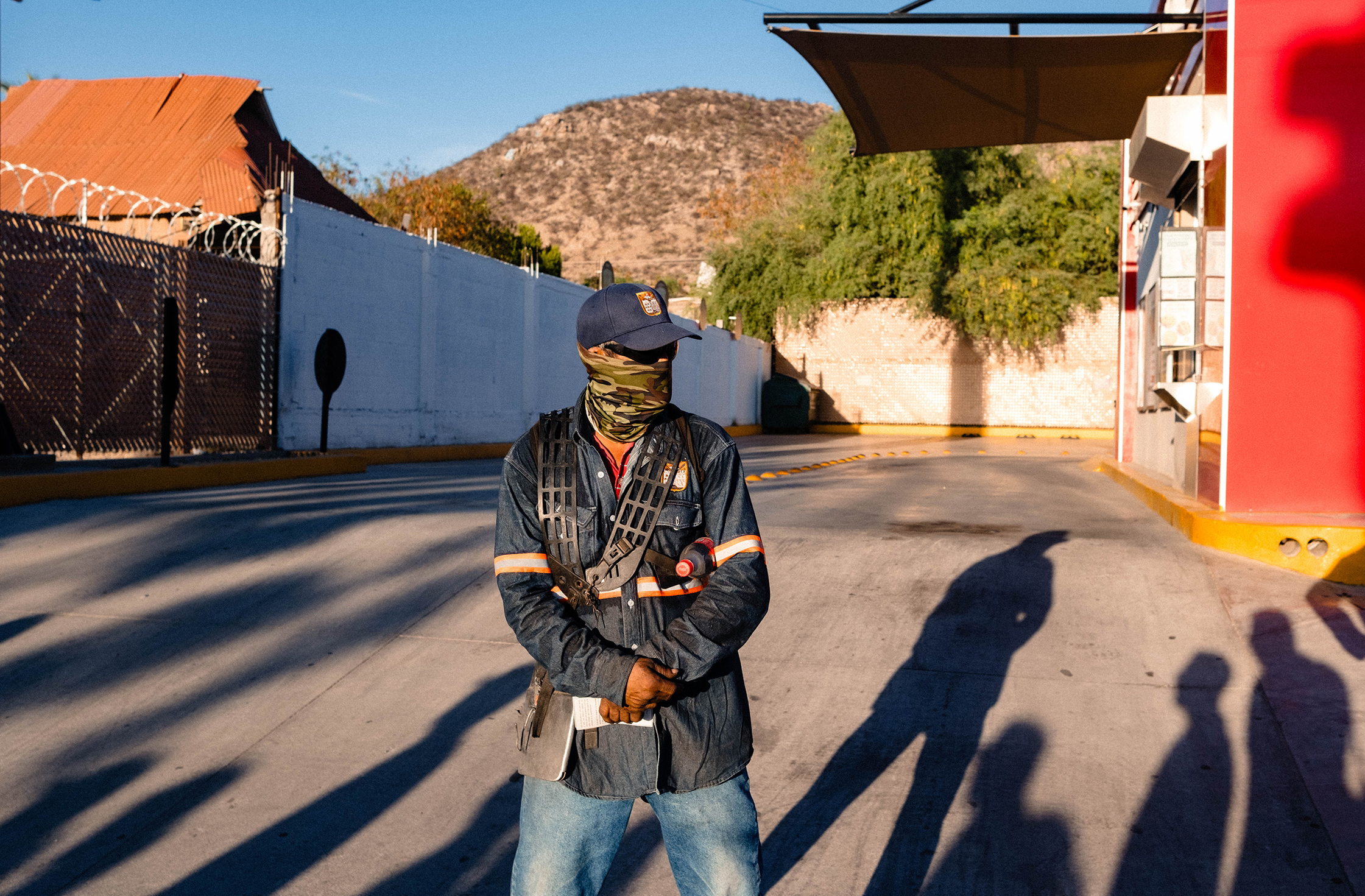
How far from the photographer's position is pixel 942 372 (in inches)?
1291

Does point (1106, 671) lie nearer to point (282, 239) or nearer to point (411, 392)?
point (282, 239)

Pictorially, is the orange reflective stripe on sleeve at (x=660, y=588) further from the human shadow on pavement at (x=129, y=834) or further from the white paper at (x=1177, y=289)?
the white paper at (x=1177, y=289)

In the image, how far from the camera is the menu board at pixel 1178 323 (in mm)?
7188

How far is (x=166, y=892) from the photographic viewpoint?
3.04 meters

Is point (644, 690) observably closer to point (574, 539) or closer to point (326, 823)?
point (574, 539)

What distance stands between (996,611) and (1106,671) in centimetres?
91

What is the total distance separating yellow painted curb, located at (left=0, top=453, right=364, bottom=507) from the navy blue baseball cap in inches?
298

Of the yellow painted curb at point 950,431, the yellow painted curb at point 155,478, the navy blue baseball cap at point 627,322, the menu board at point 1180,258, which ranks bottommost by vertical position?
the yellow painted curb at point 155,478

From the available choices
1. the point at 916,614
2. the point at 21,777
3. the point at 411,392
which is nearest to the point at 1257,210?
the point at 916,614

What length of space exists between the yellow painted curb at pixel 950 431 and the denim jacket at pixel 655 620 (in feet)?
103

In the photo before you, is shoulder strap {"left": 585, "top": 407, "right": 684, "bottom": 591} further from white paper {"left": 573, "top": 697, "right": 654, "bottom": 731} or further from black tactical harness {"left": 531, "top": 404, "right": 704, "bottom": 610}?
white paper {"left": 573, "top": 697, "right": 654, "bottom": 731}

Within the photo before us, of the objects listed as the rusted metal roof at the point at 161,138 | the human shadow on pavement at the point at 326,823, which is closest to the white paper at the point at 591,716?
the human shadow on pavement at the point at 326,823

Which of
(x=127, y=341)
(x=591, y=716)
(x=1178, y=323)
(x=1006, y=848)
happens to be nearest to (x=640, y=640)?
(x=591, y=716)

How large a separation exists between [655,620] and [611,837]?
1.52ft
